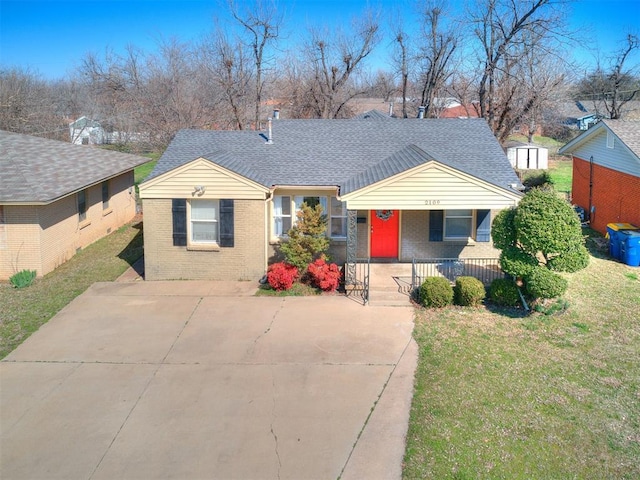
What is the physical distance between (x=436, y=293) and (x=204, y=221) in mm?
7164

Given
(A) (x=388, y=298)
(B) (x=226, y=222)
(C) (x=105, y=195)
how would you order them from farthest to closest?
(C) (x=105, y=195), (B) (x=226, y=222), (A) (x=388, y=298)

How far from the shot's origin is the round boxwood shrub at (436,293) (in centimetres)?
1412

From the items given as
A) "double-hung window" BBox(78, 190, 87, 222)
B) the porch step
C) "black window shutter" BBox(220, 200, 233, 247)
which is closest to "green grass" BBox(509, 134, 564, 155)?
the porch step

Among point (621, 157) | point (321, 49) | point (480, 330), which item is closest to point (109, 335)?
point (480, 330)

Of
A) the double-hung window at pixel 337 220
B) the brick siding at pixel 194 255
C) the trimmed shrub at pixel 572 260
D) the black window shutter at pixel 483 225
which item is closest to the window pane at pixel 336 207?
the double-hung window at pixel 337 220

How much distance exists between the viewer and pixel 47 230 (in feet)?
56.6

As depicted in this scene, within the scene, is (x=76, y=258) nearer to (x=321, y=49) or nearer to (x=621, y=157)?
(x=621, y=157)

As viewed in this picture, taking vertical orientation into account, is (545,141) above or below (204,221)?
above

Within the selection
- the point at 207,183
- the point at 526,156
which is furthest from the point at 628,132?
the point at 207,183

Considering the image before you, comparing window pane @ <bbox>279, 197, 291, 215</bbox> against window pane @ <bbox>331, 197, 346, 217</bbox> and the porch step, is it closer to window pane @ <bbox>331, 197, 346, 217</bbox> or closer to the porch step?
window pane @ <bbox>331, 197, 346, 217</bbox>

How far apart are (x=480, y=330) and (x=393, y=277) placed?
11.9 ft

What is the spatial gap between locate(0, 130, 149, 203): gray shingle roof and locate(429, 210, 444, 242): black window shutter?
36.6 feet

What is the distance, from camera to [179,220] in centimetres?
1656

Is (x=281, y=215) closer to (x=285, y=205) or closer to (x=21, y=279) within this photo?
(x=285, y=205)
